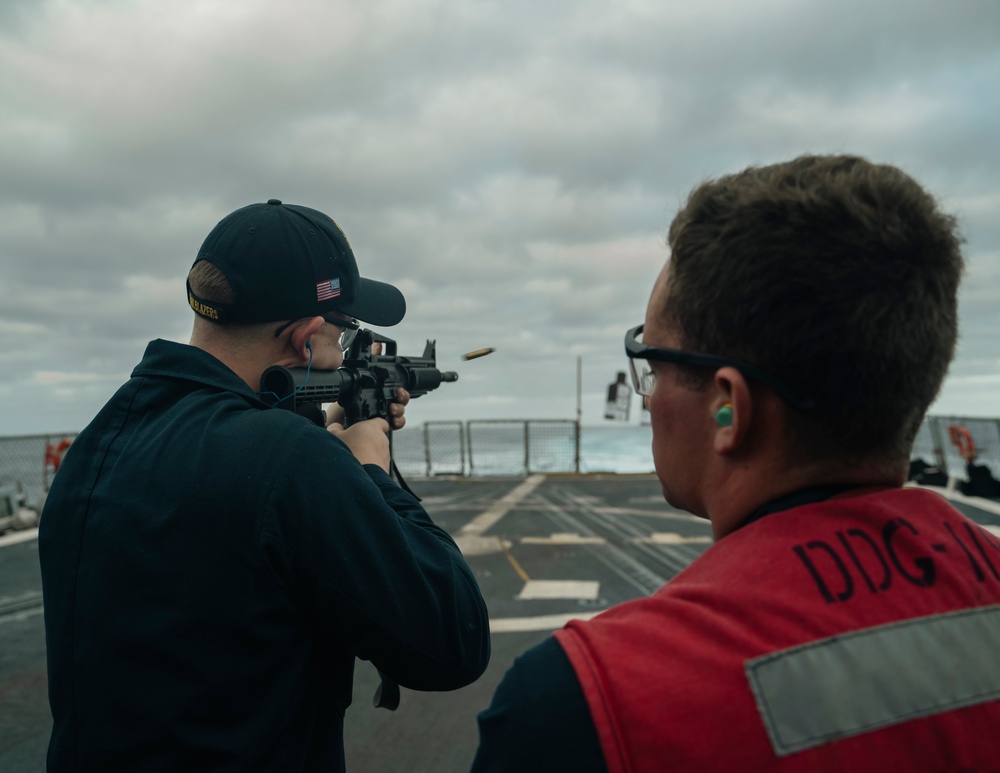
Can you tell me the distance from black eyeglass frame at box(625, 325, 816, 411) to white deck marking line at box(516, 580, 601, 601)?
5.36 meters

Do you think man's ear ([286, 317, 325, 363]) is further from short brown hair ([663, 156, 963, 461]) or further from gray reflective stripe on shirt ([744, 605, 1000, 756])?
gray reflective stripe on shirt ([744, 605, 1000, 756])

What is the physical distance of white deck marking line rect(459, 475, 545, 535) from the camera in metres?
9.66

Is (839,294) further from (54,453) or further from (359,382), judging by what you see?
(54,453)

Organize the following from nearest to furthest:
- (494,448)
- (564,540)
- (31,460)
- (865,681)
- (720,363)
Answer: (865,681) → (720,363) → (564,540) → (31,460) → (494,448)

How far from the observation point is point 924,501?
3.43 ft

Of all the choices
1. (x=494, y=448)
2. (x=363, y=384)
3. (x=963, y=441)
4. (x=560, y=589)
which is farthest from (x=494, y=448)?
(x=363, y=384)

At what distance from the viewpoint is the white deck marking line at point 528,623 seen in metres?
5.45

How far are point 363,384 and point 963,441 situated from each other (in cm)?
1351

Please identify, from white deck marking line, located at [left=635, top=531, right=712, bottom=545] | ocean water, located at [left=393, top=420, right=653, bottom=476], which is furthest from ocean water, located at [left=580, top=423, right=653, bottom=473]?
white deck marking line, located at [left=635, top=531, right=712, bottom=545]

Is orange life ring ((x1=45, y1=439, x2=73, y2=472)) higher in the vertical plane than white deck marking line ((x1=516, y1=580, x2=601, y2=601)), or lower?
higher

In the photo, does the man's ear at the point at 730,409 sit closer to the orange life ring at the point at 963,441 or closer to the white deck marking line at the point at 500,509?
the white deck marking line at the point at 500,509

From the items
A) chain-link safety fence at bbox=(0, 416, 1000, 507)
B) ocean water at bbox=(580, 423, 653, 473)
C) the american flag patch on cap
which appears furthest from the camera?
ocean water at bbox=(580, 423, 653, 473)

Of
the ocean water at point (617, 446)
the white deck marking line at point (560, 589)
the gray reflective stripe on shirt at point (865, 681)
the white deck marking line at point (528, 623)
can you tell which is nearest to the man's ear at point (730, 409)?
the gray reflective stripe on shirt at point (865, 681)

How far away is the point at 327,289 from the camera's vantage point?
2.01m
